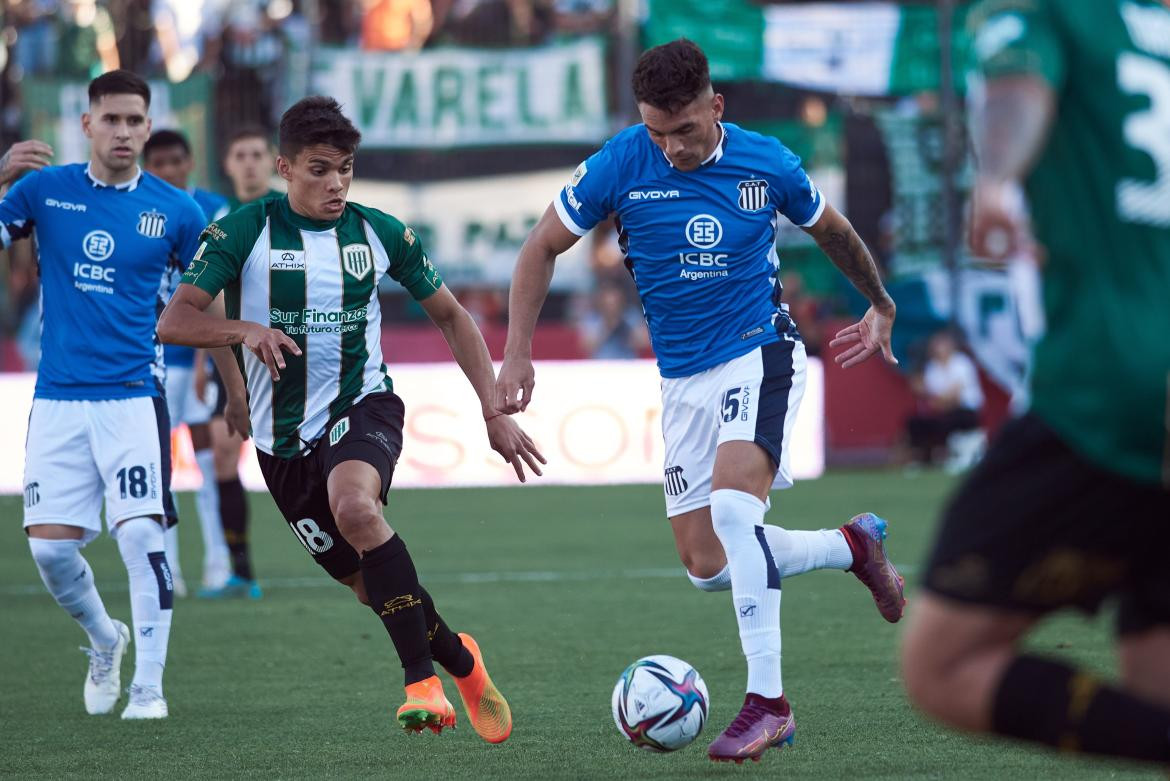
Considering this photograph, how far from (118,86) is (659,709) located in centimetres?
340

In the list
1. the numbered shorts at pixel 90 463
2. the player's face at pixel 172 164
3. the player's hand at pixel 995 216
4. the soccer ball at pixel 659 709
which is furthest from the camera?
the player's face at pixel 172 164

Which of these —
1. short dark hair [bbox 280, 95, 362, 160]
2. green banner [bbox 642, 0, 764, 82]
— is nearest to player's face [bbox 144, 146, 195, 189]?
short dark hair [bbox 280, 95, 362, 160]

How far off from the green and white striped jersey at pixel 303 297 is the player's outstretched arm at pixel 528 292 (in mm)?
451

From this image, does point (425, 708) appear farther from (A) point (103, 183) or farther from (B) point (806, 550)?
(A) point (103, 183)

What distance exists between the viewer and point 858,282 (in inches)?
246

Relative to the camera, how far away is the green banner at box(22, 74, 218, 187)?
18359 millimetres

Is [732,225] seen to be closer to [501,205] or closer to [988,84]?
[988,84]

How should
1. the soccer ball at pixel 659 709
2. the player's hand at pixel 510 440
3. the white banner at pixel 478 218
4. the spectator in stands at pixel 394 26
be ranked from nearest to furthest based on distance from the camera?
the soccer ball at pixel 659 709
the player's hand at pixel 510 440
the spectator in stands at pixel 394 26
the white banner at pixel 478 218

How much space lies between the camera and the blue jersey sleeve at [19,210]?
22.1 ft

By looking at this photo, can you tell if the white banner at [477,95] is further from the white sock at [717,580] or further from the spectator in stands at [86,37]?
the white sock at [717,580]

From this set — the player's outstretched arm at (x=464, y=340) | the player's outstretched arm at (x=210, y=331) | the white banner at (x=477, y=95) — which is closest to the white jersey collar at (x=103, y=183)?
the player's outstretched arm at (x=210, y=331)

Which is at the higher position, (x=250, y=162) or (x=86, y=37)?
(x=86, y=37)

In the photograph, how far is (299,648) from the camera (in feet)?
26.7

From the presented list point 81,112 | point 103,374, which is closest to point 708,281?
point 103,374
